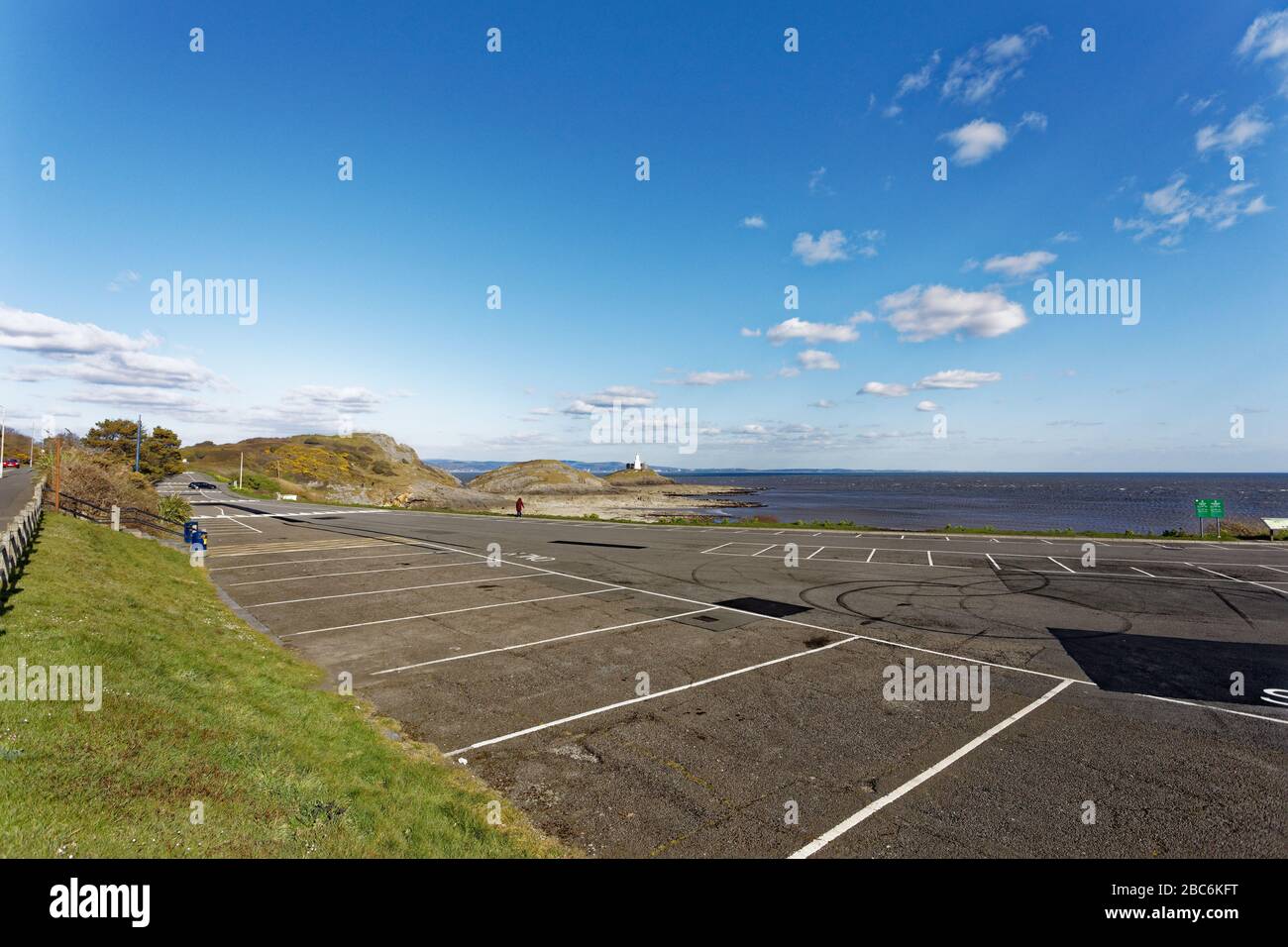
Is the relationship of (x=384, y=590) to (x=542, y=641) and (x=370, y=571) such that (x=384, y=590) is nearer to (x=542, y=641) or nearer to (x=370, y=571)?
(x=370, y=571)

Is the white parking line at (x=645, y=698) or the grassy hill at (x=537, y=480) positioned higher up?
the grassy hill at (x=537, y=480)

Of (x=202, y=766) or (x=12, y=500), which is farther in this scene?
(x=12, y=500)

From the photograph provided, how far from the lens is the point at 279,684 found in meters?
9.11

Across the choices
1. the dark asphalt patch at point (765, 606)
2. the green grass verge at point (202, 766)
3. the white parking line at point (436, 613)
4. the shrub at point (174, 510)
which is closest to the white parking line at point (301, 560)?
the white parking line at point (436, 613)

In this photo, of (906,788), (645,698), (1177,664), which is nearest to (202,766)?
(645,698)

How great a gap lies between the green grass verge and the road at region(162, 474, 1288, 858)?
34.0 inches

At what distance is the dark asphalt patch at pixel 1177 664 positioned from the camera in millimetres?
9844

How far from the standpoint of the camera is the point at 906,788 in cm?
678

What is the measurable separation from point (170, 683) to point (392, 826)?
4493 millimetres

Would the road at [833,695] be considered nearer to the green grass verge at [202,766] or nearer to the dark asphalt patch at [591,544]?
the green grass verge at [202,766]

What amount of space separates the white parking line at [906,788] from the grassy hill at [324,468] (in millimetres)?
70898

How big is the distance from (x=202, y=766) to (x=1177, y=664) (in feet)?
52.0

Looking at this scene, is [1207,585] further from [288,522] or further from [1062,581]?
[288,522]
